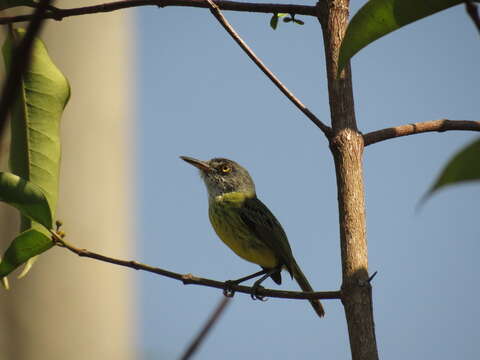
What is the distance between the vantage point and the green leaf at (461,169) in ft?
3.74

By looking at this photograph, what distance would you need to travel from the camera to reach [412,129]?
2266mm

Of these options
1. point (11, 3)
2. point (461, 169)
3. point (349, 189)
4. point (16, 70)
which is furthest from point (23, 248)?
point (16, 70)

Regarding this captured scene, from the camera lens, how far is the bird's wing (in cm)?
501

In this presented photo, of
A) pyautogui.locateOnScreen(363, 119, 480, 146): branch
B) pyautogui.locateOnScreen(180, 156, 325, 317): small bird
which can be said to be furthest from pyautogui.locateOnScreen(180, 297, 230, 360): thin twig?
pyautogui.locateOnScreen(180, 156, 325, 317): small bird

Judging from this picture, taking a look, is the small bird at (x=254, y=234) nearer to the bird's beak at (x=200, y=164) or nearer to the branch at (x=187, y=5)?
the bird's beak at (x=200, y=164)

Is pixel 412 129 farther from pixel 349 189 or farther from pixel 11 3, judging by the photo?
pixel 11 3

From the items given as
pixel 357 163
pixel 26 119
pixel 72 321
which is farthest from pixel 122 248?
pixel 357 163

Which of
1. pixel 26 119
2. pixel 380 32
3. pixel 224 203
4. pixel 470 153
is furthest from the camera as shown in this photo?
pixel 224 203

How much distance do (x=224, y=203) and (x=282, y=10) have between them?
3221 millimetres

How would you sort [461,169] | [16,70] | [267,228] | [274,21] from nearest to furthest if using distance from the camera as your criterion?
[16,70], [461,169], [274,21], [267,228]

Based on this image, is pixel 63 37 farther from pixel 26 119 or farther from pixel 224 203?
pixel 26 119

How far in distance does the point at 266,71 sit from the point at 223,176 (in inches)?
153

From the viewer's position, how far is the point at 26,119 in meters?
2.52

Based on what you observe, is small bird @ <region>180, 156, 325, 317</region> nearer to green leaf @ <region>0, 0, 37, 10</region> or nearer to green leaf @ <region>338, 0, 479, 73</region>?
green leaf @ <region>0, 0, 37, 10</region>
